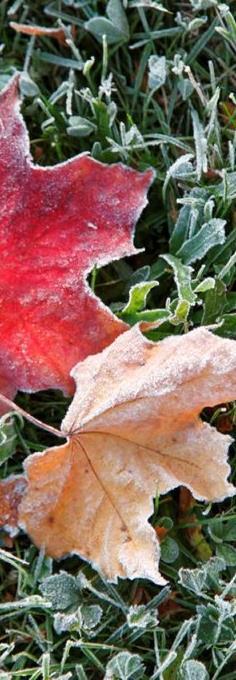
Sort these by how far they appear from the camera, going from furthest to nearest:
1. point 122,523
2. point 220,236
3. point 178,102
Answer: point 178,102 < point 220,236 < point 122,523

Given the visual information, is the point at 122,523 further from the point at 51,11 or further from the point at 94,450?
the point at 51,11

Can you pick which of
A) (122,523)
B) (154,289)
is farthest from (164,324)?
(122,523)

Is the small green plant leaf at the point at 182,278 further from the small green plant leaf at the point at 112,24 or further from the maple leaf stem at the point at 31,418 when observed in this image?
the small green plant leaf at the point at 112,24

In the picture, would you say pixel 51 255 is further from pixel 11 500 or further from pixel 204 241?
pixel 11 500

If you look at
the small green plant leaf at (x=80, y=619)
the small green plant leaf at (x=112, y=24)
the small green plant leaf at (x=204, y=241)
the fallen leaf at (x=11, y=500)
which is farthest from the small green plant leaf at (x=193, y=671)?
the small green plant leaf at (x=112, y=24)

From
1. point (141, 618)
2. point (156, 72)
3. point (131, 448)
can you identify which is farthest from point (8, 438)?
point (156, 72)

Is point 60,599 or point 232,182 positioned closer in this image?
point 60,599
